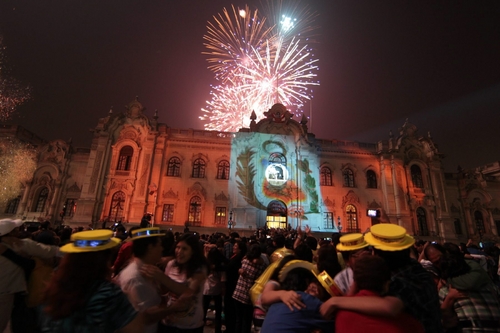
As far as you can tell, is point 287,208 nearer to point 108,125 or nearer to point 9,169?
point 108,125

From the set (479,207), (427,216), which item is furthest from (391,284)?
(479,207)

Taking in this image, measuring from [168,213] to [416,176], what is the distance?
2783 centimetres

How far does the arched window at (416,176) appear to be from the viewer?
30256 millimetres

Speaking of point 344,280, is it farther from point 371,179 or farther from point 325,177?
point 371,179

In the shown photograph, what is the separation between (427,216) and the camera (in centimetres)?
2928

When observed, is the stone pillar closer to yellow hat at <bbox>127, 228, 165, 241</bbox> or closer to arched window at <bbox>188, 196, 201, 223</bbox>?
arched window at <bbox>188, 196, 201, 223</bbox>

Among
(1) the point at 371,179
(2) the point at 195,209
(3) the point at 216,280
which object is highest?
(1) the point at 371,179

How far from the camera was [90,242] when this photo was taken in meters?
2.20

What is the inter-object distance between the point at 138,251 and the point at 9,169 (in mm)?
32631

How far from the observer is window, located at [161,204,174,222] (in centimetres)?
2635

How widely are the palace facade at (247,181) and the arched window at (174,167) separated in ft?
0.48

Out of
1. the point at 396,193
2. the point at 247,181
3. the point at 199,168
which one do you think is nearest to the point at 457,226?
the point at 396,193

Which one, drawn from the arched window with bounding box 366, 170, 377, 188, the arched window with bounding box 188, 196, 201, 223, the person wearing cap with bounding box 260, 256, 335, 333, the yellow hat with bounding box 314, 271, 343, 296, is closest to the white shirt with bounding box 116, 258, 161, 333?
the person wearing cap with bounding box 260, 256, 335, 333

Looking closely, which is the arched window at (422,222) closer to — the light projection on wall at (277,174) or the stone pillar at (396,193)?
the stone pillar at (396,193)
